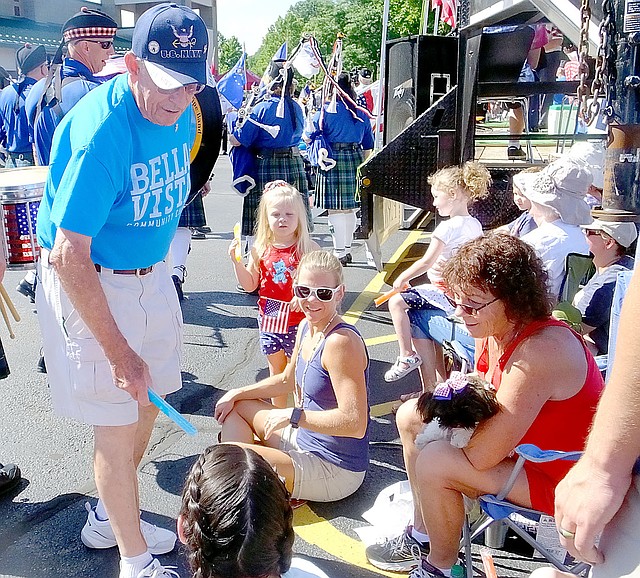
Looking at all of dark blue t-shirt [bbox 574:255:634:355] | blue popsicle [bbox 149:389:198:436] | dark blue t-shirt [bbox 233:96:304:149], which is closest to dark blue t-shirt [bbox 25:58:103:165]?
dark blue t-shirt [bbox 233:96:304:149]

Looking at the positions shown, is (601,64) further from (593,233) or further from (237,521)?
(237,521)

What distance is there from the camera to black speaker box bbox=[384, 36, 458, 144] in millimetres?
6168

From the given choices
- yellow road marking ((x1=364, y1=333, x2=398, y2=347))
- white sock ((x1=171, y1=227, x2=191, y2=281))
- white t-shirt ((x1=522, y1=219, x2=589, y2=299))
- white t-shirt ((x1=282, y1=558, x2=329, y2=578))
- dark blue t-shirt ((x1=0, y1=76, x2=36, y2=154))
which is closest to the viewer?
white t-shirt ((x1=282, y1=558, x2=329, y2=578))

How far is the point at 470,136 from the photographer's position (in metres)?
5.21

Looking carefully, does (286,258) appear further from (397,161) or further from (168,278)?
(397,161)

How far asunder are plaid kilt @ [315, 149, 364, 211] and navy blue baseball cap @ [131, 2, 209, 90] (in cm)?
532

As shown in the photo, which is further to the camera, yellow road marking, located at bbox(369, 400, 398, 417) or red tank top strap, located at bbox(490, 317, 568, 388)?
yellow road marking, located at bbox(369, 400, 398, 417)

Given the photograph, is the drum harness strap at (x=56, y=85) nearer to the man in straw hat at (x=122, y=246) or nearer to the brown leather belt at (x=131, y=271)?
the man in straw hat at (x=122, y=246)

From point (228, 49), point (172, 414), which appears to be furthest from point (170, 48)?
point (228, 49)

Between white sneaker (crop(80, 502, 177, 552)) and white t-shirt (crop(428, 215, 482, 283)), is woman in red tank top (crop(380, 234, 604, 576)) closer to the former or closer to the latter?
white sneaker (crop(80, 502, 177, 552))

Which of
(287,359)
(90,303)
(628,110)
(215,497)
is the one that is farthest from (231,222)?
(215,497)

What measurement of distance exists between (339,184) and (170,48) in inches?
217

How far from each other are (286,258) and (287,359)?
0.55 m

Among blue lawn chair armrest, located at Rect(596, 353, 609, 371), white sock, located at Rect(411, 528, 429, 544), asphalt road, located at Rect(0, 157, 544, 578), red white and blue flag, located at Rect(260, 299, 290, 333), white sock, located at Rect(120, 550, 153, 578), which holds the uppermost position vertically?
blue lawn chair armrest, located at Rect(596, 353, 609, 371)
